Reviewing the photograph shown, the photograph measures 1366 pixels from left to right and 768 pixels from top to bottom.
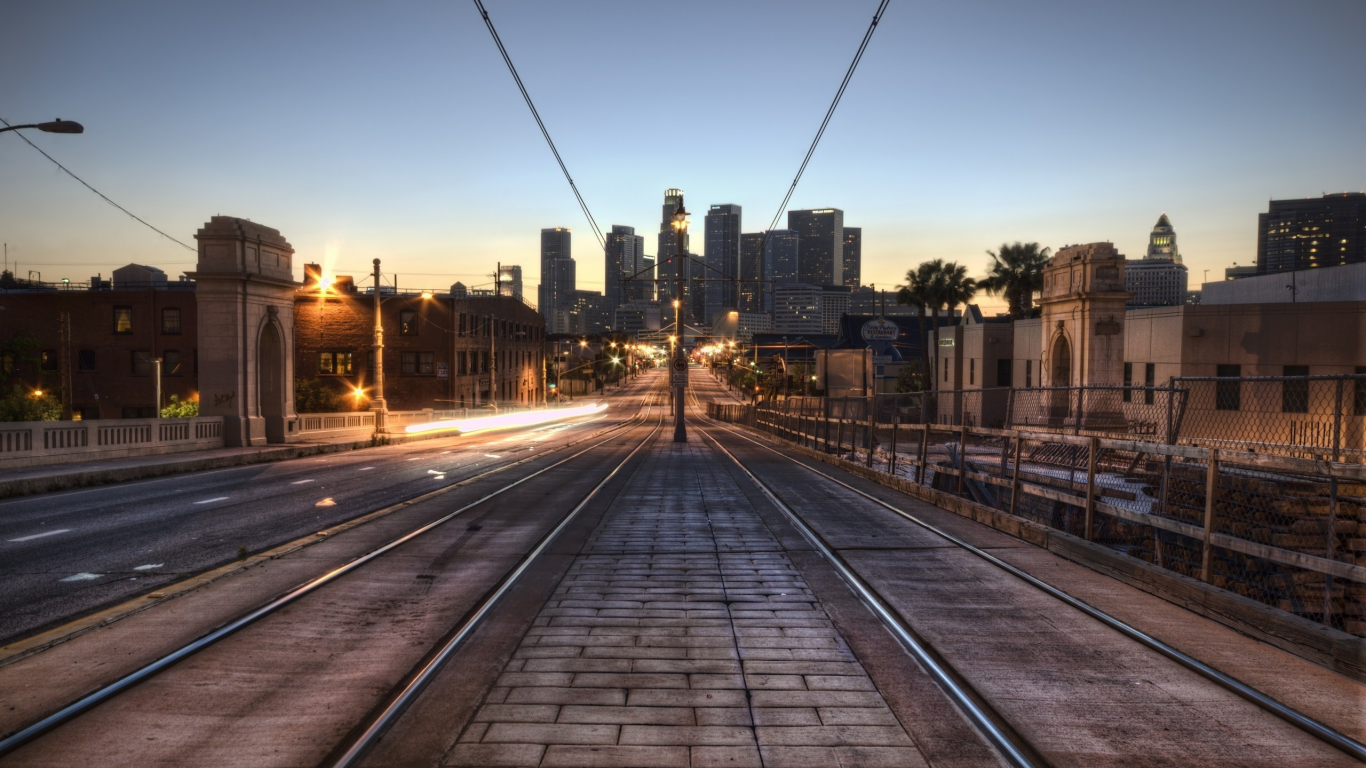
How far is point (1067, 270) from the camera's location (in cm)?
3231

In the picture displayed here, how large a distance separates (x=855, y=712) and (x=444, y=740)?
2.40 m

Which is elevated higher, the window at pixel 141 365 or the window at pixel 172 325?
the window at pixel 172 325

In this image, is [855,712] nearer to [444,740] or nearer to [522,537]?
[444,740]

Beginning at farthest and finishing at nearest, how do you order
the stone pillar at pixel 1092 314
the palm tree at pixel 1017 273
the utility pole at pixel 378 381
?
1. the palm tree at pixel 1017 273
2. the utility pole at pixel 378 381
3. the stone pillar at pixel 1092 314

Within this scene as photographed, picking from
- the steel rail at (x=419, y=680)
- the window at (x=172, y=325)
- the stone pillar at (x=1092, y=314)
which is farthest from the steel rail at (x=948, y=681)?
the window at (x=172, y=325)

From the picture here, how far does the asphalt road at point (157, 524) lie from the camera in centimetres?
761

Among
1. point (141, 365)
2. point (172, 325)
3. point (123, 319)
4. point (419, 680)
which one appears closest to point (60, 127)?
point (419, 680)

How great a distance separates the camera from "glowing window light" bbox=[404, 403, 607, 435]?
4606cm

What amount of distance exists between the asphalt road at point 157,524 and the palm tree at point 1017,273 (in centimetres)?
4540

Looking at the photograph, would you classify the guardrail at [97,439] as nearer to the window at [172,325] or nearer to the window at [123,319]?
the window at [172,325]

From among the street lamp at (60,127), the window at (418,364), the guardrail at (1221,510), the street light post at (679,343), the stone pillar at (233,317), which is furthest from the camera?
the window at (418,364)

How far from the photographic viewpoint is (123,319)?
5591cm

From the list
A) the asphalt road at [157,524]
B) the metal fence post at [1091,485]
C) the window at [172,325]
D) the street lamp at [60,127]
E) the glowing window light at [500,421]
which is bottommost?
the glowing window light at [500,421]

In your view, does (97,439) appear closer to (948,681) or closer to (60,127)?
(60,127)
